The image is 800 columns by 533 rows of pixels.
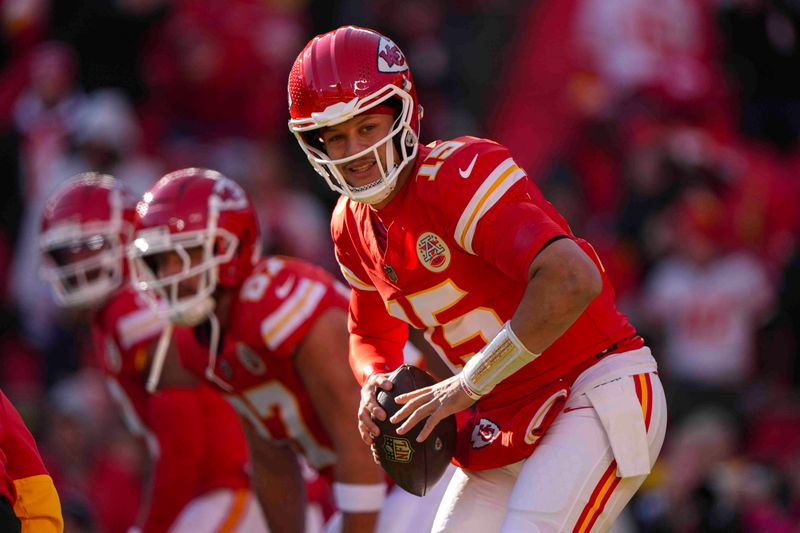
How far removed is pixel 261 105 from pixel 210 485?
4984 millimetres

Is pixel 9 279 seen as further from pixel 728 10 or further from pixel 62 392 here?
pixel 728 10

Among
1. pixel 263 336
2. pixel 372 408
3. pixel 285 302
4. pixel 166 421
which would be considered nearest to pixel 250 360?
pixel 263 336

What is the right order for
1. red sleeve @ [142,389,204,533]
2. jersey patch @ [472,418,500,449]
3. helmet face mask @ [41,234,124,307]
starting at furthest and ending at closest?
1. helmet face mask @ [41,234,124,307]
2. red sleeve @ [142,389,204,533]
3. jersey patch @ [472,418,500,449]

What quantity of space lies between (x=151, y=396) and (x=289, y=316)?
1198 mm

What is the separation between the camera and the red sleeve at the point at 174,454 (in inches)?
222

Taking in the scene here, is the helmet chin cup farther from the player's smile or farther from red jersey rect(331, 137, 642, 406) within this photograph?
the player's smile

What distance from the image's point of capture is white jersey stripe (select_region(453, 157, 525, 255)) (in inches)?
149

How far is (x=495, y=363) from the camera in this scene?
3711mm

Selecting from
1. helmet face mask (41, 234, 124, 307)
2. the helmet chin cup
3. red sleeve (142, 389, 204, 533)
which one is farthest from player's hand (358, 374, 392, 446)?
helmet face mask (41, 234, 124, 307)

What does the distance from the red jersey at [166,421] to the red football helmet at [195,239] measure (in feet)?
1.50

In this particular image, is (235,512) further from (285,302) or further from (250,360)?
(285,302)

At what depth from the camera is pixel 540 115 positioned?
9984 millimetres

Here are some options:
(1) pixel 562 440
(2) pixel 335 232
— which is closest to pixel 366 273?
(2) pixel 335 232

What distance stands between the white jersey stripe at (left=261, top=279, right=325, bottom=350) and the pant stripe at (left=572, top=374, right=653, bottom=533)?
4.61 ft
